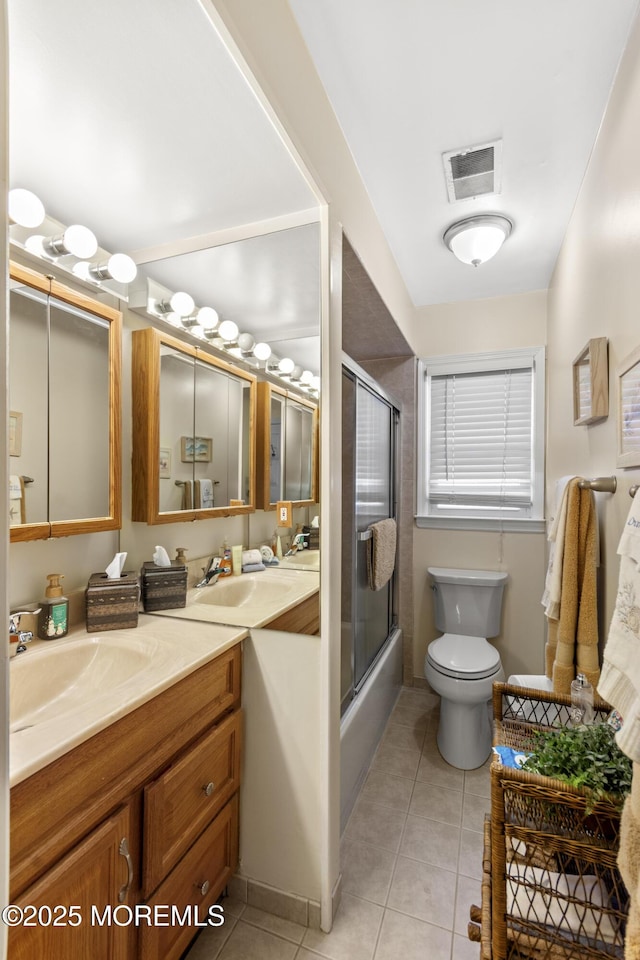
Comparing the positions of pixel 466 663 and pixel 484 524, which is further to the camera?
pixel 484 524

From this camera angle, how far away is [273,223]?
1.42m

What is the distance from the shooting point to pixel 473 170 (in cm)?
166

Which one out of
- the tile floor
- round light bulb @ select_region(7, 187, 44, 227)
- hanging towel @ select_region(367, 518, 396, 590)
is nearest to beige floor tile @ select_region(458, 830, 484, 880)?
the tile floor

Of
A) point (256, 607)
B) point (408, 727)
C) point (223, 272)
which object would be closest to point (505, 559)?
point (408, 727)

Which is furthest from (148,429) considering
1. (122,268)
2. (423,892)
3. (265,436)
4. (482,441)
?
(482,441)

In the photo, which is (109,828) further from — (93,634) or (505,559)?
(505,559)

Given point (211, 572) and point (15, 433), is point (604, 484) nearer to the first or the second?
point (211, 572)

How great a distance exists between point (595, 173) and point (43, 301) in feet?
5.91

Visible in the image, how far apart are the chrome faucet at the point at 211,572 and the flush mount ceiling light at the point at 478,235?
1.71 m

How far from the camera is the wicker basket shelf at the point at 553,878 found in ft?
2.93

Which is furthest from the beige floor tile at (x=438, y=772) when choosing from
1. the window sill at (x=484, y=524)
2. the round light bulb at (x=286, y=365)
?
the round light bulb at (x=286, y=365)

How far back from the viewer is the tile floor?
4.26 ft

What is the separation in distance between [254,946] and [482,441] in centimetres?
249

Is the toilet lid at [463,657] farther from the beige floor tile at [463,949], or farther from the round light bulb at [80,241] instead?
the round light bulb at [80,241]
